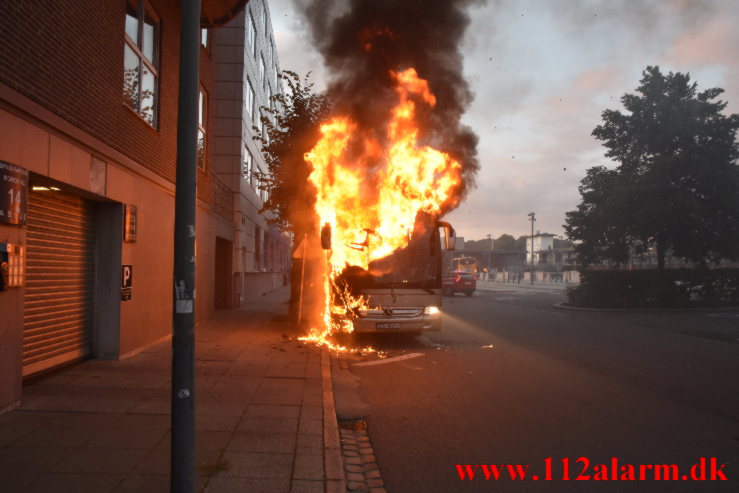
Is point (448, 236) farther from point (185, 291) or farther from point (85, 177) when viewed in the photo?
point (185, 291)

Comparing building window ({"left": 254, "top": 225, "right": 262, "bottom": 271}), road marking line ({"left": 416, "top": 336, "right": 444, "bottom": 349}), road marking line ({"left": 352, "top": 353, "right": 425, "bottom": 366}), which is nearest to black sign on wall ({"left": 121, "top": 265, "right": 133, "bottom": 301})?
road marking line ({"left": 352, "top": 353, "right": 425, "bottom": 366})

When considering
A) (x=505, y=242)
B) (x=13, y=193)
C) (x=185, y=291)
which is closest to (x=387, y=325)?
(x=13, y=193)

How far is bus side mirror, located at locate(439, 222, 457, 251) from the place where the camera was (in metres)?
11.5

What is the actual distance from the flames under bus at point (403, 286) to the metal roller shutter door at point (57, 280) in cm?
503

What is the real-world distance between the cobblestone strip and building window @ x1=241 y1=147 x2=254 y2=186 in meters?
18.4

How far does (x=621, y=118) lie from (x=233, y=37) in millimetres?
17254

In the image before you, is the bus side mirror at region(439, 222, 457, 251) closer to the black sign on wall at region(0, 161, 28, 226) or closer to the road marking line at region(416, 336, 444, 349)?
the road marking line at region(416, 336, 444, 349)

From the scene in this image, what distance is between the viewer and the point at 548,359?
968 cm

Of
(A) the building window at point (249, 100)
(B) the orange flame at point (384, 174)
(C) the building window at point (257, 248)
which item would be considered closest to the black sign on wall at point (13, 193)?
(B) the orange flame at point (384, 174)

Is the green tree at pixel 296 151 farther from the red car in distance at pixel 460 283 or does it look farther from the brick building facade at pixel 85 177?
the red car in distance at pixel 460 283

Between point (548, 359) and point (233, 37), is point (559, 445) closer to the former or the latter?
point (548, 359)

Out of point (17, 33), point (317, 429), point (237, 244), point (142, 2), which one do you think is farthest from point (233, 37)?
point (317, 429)

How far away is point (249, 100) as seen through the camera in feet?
80.9

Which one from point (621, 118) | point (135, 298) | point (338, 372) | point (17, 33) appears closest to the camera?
point (17, 33)
